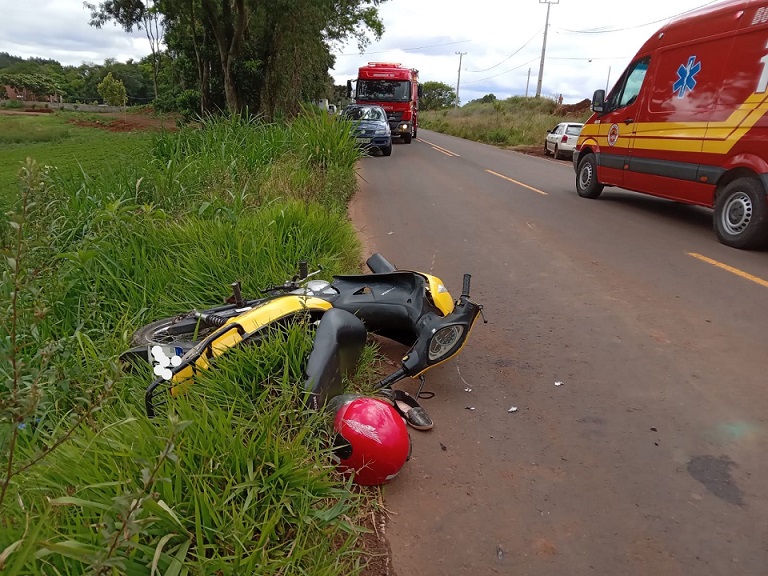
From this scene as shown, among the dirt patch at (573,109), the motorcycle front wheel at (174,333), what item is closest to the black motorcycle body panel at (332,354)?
the motorcycle front wheel at (174,333)

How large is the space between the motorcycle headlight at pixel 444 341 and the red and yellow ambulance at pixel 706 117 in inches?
202

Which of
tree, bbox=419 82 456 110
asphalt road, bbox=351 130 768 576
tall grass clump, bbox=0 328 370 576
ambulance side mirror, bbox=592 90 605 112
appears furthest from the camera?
tree, bbox=419 82 456 110

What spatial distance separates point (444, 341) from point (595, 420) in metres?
0.99

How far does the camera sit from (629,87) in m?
8.81

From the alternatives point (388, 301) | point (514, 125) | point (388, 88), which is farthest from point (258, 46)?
point (388, 301)

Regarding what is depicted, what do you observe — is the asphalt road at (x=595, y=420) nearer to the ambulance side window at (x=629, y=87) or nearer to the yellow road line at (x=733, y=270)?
the yellow road line at (x=733, y=270)

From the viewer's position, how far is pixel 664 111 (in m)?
7.87

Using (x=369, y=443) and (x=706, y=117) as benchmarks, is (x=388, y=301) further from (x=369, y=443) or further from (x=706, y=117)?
(x=706, y=117)

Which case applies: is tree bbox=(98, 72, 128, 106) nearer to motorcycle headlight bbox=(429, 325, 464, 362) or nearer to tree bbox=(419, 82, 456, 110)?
tree bbox=(419, 82, 456, 110)

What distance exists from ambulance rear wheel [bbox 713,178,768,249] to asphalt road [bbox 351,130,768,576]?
212 millimetres

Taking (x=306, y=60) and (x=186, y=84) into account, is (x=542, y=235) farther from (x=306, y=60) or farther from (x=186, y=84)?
(x=186, y=84)

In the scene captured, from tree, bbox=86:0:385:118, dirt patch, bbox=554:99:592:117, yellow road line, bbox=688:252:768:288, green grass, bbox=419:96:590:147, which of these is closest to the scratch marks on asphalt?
yellow road line, bbox=688:252:768:288

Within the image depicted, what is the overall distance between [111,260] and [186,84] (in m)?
33.5

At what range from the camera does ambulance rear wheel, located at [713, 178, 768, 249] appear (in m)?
6.49
